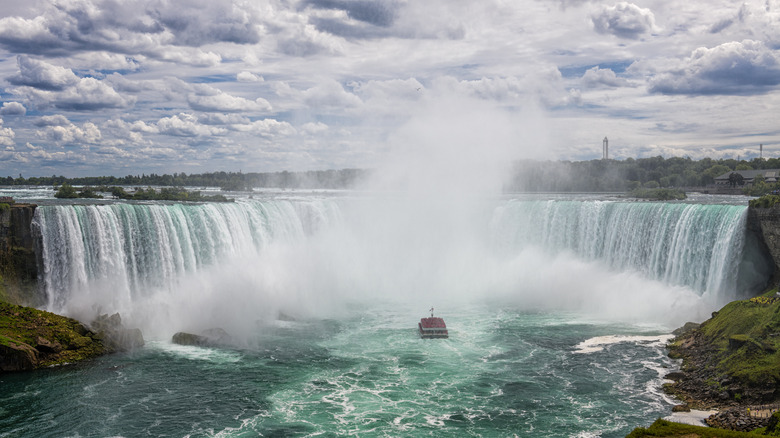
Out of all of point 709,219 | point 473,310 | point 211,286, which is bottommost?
point 473,310

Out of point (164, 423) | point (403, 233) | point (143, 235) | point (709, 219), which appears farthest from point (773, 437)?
point (403, 233)

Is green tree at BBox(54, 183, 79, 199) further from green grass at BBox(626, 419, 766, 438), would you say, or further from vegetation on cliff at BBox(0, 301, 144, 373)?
green grass at BBox(626, 419, 766, 438)

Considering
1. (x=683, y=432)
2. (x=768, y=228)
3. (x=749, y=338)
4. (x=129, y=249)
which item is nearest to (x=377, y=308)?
(x=129, y=249)

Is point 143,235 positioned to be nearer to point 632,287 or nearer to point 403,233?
point 403,233

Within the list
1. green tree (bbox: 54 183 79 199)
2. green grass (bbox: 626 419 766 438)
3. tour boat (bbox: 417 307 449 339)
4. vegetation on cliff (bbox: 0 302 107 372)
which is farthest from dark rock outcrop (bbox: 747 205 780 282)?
green tree (bbox: 54 183 79 199)

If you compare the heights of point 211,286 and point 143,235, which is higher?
point 143,235

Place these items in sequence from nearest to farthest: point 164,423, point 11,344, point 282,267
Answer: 1. point 164,423
2. point 11,344
3. point 282,267

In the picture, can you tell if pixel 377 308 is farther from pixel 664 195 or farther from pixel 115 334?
pixel 664 195
